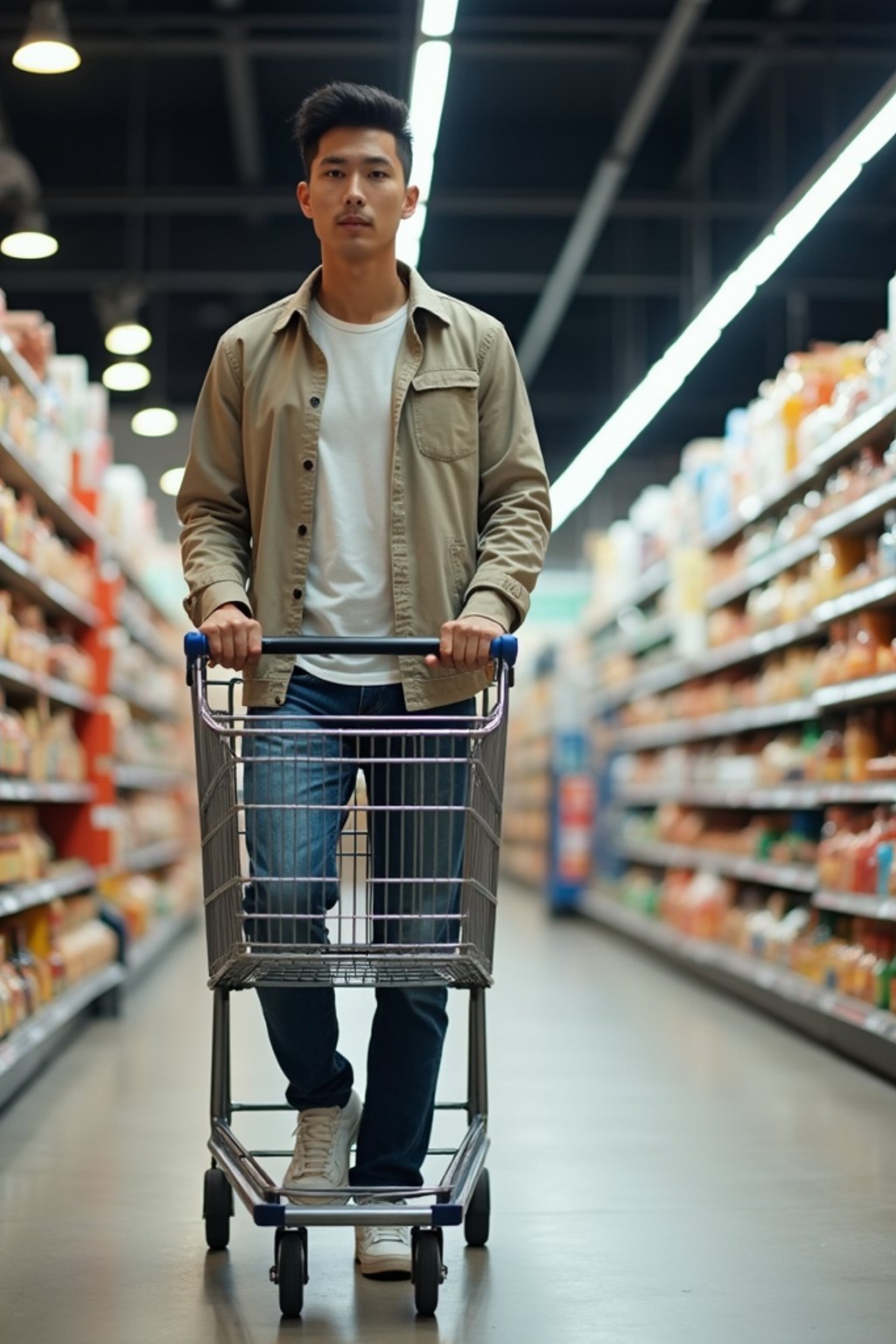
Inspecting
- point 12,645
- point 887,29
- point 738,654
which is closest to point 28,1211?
point 12,645

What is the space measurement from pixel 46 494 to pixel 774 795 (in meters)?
3.26

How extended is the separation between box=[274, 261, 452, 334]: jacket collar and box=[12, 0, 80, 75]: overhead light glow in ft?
15.5

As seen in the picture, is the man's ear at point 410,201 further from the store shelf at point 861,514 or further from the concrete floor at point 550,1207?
the store shelf at point 861,514

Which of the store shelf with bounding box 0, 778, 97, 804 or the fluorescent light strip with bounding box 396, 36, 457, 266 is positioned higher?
the fluorescent light strip with bounding box 396, 36, 457, 266

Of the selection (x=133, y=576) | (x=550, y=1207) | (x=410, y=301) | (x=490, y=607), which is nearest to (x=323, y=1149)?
(x=550, y=1207)

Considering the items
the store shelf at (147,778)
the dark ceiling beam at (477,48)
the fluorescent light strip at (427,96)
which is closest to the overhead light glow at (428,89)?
the fluorescent light strip at (427,96)

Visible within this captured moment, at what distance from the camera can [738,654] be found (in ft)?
27.7

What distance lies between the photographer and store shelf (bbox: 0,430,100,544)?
5.58 metres

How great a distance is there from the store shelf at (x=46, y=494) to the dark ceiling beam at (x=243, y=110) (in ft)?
13.1

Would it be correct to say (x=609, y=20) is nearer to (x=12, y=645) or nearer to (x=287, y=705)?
(x=12, y=645)

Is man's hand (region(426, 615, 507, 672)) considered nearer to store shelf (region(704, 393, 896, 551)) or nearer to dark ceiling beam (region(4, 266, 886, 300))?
store shelf (region(704, 393, 896, 551))

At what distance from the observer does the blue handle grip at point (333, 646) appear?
110 inches

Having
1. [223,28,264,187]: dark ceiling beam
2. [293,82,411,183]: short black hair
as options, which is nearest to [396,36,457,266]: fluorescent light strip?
[223,28,264,187]: dark ceiling beam

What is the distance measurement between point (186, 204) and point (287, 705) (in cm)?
968
